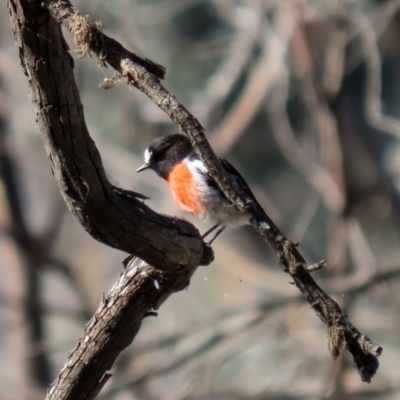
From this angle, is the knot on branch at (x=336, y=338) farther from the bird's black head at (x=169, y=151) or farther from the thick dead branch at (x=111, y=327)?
the bird's black head at (x=169, y=151)

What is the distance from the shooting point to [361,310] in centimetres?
794

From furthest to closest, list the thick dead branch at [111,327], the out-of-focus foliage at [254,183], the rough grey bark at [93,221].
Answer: the out-of-focus foliage at [254,183], the thick dead branch at [111,327], the rough grey bark at [93,221]

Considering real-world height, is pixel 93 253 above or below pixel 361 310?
above

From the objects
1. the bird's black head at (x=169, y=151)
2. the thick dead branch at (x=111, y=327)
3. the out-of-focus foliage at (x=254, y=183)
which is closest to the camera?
the thick dead branch at (x=111, y=327)

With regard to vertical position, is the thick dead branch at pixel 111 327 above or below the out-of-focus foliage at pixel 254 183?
below

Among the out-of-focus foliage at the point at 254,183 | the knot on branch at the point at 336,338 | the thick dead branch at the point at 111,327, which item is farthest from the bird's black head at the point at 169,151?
the knot on branch at the point at 336,338

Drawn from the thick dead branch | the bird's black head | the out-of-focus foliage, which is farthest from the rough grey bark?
the out-of-focus foliage

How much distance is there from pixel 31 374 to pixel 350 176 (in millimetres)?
4330

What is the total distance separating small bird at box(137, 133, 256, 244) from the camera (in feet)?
12.8

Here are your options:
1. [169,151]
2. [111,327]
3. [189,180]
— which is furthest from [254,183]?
[111,327]


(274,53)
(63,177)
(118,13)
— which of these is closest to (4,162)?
(118,13)

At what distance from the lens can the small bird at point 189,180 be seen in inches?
154

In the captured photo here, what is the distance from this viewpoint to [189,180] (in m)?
4.15

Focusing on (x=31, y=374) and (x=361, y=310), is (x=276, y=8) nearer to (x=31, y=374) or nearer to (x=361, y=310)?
(x=361, y=310)
